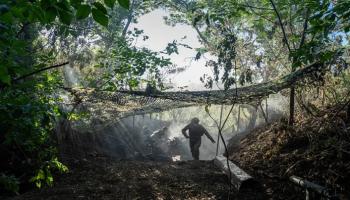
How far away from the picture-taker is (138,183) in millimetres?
5918

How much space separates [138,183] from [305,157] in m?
2.93

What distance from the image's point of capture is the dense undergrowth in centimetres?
434

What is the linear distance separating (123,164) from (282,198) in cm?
406

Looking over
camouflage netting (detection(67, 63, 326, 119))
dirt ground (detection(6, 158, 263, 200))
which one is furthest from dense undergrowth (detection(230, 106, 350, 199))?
camouflage netting (detection(67, 63, 326, 119))

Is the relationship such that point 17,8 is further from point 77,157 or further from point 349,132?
point 77,157

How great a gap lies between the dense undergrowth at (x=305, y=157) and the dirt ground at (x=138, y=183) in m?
0.54

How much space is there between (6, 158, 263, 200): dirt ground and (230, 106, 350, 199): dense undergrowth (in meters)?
0.54

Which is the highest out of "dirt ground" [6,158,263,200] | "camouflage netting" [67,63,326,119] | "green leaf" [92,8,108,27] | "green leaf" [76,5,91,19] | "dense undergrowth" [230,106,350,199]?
"green leaf" [76,5,91,19]

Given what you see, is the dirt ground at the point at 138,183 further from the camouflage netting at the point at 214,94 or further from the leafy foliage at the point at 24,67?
the leafy foliage at the point at 24,67

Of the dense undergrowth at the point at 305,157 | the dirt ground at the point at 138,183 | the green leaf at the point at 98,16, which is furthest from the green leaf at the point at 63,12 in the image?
the dirt ground at the point at 138,183

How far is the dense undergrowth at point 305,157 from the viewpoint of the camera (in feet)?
14.3

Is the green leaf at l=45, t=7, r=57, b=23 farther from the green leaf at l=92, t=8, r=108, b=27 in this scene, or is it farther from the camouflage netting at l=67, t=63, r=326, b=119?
the camouflage netting at l=67, t=63, r=326, b=119

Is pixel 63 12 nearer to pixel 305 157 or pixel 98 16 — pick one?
pixel 98 16

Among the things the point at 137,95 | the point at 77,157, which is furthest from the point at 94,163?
the point at 137,95
